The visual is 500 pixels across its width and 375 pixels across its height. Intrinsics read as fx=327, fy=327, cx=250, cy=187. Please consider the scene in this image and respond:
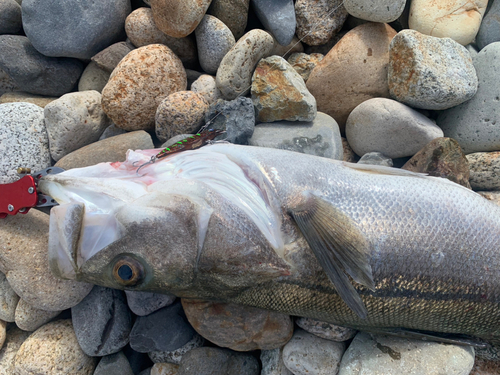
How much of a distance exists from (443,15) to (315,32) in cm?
113

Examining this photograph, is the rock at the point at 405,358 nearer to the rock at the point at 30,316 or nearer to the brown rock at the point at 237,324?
the brown rock at the point at 237,324

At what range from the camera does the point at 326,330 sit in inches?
91.4

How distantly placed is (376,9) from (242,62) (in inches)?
48.6

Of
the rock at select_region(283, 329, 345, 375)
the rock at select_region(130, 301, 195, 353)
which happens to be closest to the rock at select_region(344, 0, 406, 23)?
the rock at select_region(283, 329, 345, 375)

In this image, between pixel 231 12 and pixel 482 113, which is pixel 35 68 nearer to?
pixel 231 12

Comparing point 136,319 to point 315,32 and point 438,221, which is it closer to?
point 438,221

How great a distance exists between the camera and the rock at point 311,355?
229 cm

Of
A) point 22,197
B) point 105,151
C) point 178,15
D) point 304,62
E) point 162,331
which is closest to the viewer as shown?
point 22,197

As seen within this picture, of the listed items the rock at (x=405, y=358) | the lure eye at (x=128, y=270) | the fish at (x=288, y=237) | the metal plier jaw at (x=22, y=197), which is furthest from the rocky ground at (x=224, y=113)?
the lure eye at (x=128, y=270)

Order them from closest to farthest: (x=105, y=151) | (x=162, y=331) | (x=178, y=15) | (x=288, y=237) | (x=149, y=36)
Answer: (x=288, y=237) → (x=162, y=331) → (x=105, y=151) → (x=178, y=15) → (x=149, y=36)

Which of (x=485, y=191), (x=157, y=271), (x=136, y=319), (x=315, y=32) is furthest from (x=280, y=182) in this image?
(x=485, y=191)

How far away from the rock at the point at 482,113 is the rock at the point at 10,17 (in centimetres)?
419

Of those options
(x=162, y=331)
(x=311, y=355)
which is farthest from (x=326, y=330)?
(x=162, y=331)

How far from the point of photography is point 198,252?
1.73m
